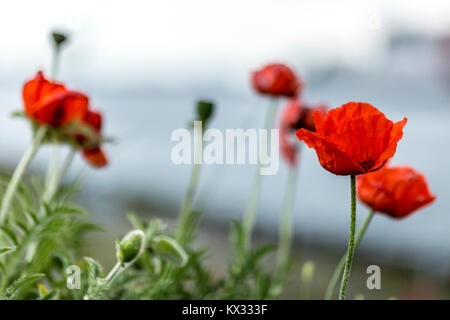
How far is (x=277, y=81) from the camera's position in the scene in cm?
56

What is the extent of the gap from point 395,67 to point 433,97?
14cm

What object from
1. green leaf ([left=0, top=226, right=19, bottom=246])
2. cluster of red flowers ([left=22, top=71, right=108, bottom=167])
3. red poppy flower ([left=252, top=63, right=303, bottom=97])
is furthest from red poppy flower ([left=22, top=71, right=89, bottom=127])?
red poppy flower ([left=252, top=63, right=303, bottom=97])

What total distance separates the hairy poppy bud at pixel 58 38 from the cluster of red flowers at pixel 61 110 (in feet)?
0.24

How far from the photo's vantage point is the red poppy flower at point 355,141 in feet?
0.94

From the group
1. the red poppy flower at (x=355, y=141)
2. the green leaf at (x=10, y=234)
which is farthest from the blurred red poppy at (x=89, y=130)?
the red poppy flower at (x=355, y=141)

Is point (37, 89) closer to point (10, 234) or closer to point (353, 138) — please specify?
point (10, 234)

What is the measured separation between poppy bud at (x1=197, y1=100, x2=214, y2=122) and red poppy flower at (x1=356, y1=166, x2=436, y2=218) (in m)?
0.16

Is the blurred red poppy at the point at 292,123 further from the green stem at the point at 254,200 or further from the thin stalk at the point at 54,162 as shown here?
the thin stalk at the point at 54,162

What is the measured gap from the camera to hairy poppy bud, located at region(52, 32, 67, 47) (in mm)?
486

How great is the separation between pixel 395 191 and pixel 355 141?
0.31 feet

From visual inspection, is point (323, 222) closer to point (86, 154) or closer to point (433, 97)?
point (433, 97)

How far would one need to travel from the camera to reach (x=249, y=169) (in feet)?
5.06

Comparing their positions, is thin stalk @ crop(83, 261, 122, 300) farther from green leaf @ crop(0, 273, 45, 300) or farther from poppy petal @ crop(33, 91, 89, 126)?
poppy petal @ crop(33, 91, 89, 126)
